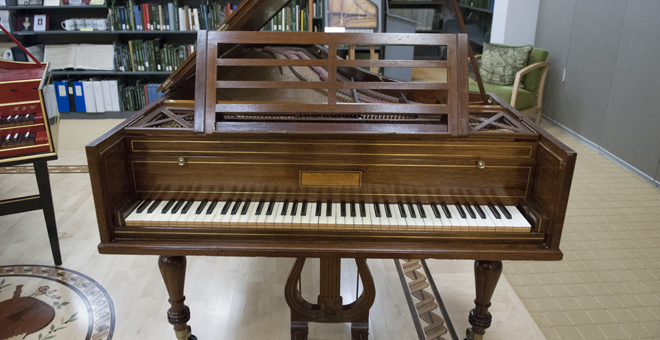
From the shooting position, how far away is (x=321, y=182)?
1687 mm

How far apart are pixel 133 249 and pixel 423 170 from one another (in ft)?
3.51

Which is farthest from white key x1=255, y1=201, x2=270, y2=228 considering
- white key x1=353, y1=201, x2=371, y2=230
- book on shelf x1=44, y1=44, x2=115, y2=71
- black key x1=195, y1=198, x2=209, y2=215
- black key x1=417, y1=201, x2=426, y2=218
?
book on shelf x1=44, y1=44, x2=115, y2=71

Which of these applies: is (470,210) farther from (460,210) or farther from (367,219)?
(367,219)

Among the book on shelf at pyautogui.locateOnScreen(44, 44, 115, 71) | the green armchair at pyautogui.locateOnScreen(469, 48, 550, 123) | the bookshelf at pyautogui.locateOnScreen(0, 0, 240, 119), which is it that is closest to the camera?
the green armchair at pyautogui.locateOnScreen(469, 48, 550, 123)

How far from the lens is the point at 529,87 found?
5.07 meters

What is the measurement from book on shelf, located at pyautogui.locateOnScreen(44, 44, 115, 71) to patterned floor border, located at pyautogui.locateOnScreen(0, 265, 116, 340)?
3.31 metres

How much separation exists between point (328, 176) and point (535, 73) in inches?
165

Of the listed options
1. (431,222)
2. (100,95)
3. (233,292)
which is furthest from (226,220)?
(100,95)

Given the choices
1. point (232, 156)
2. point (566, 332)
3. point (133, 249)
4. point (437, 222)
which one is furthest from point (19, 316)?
point (566, 332)

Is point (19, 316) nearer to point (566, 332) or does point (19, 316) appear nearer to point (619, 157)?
point (566, 332)

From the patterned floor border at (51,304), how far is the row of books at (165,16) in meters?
3.28

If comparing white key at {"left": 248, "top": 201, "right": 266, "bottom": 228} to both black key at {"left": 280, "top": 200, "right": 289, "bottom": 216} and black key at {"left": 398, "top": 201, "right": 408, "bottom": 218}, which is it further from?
black key at {"left": 398, "top": 201, "right": 408, "bottom": 218}

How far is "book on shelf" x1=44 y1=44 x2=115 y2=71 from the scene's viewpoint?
530 cm

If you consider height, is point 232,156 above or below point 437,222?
above
